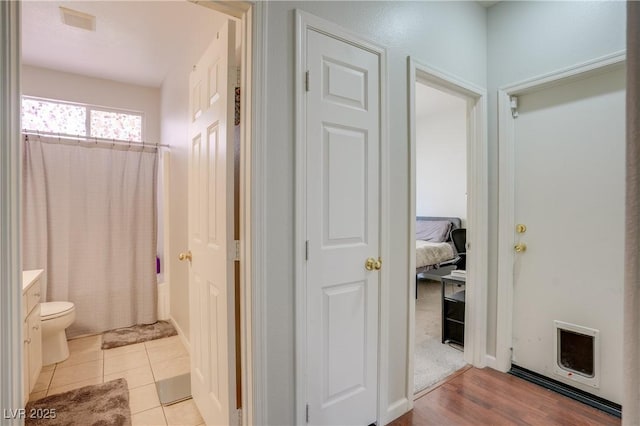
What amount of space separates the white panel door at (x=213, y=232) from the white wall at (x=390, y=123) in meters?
0.21

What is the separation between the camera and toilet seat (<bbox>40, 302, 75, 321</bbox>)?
→ 249cm

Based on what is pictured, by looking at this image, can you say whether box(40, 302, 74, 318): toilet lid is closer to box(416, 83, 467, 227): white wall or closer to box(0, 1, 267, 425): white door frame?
box(0, 1, 267, 425): white door frame

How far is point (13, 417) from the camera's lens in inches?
37.0

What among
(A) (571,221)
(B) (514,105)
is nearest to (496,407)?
(A) (571,221)

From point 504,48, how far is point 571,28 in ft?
1.33

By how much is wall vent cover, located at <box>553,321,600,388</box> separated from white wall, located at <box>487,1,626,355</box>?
40 centimetres

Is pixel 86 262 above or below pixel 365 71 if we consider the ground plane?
below

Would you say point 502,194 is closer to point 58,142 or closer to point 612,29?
point 612,29

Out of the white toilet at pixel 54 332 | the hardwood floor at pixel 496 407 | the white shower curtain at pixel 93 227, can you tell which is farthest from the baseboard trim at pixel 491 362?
the white toilet at pixel 54 332

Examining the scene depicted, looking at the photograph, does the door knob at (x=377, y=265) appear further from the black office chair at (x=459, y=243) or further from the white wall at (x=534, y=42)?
the black office chair at (x=459, y=243)

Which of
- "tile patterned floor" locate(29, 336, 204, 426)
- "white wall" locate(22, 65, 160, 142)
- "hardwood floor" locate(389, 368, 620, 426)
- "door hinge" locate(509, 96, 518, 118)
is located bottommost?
"tile patterned floor" locate(29, 336, 204, 426)

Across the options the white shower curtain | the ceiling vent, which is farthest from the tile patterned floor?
the ceiling vent

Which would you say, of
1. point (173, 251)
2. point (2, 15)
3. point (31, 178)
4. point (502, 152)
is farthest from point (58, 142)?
point (502, 152)

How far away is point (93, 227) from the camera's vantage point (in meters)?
3.22
